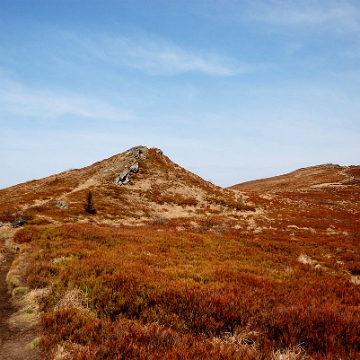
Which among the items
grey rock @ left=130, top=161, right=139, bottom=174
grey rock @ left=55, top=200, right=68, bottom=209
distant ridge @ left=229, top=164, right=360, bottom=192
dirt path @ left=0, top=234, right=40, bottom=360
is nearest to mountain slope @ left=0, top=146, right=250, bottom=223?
grey rock @ left=130, top=161, right=139, bottom=174

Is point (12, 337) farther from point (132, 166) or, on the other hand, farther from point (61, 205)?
point (132, 166)

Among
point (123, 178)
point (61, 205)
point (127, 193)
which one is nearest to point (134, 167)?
point (123, 178)

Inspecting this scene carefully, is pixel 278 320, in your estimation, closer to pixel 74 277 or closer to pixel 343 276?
pixel 74 277

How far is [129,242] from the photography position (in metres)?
19.9

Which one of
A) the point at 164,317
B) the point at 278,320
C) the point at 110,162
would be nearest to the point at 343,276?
the point at 278,320

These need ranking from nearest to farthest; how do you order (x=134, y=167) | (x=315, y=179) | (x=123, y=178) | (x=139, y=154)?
(x=123, y=178) < (x=134, y=167) < (x=139, y=154) < (x=315, y=179)

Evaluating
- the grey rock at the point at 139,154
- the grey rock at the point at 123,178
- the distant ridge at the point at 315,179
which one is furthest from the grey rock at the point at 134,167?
the distant ridge at the point at 315,179

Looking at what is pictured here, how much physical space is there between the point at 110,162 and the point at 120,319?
6554 cm

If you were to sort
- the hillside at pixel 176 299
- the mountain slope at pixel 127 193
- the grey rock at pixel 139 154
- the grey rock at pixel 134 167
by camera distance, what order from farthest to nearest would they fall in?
1. the grey rock at pixel 139 154
2. the grey rock at pixel 134 167
3. the mountain slope at pixel 127 193
4. the hillside at pixel 176 299

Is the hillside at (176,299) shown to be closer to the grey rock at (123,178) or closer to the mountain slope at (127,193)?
the mountain slope at (127,193)

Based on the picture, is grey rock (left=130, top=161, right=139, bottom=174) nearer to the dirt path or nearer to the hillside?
the hillside

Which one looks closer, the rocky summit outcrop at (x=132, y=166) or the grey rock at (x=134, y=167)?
the rocky summit outcrop at (x=132, y=166)

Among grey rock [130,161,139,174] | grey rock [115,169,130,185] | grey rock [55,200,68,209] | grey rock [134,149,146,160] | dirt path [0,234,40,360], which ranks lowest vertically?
dirt path [0,234,40,360]

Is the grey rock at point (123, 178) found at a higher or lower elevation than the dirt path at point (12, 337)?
higher
